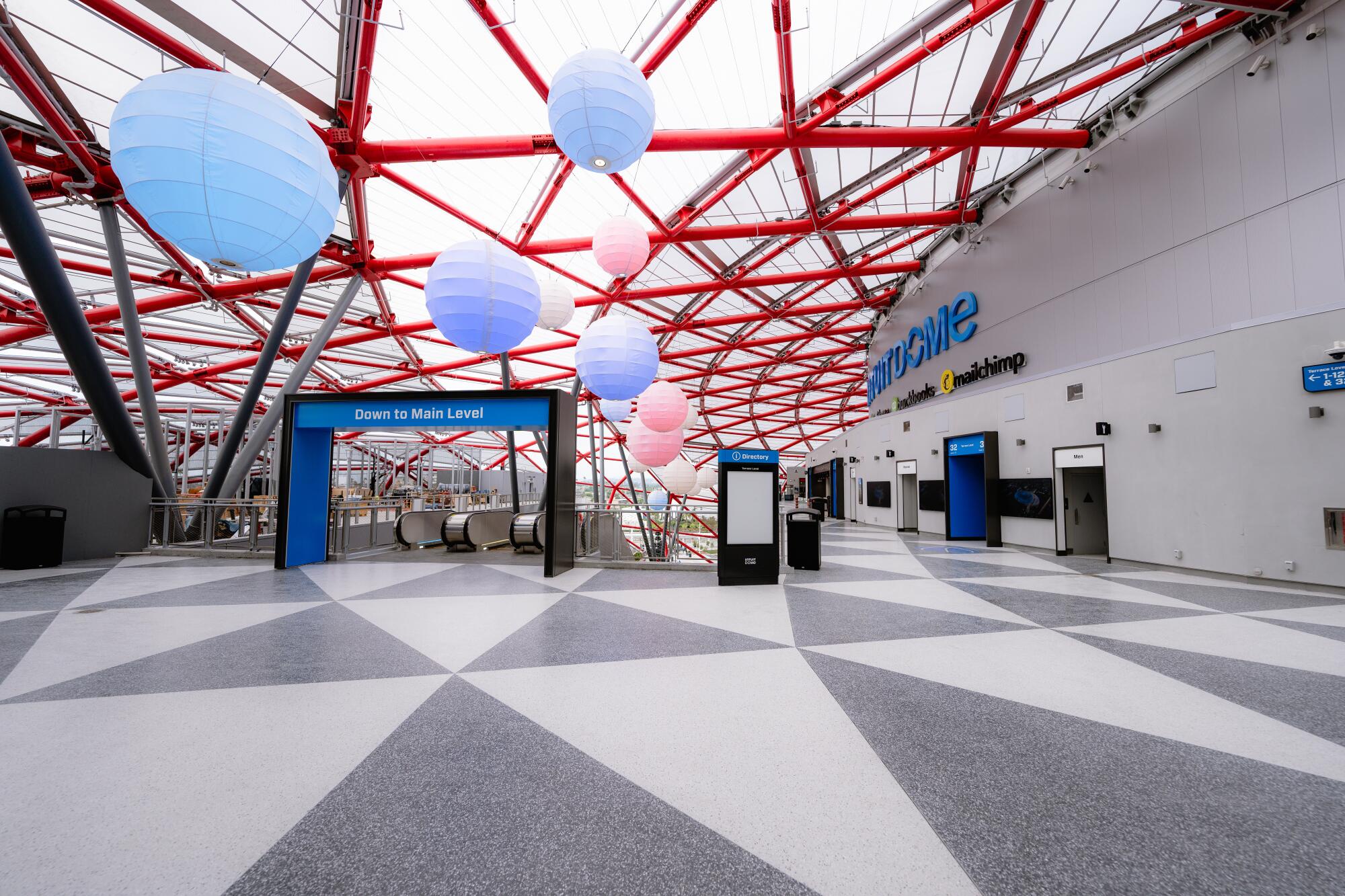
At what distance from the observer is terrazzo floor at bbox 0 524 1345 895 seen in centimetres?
190

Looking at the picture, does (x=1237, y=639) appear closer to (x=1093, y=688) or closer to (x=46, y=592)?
(x=1093, y=688)

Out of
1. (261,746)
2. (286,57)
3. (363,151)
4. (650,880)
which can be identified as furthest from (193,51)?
(650,880)

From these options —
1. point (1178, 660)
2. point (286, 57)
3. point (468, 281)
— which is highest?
point (286, 57)

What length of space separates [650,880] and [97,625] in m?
6.25

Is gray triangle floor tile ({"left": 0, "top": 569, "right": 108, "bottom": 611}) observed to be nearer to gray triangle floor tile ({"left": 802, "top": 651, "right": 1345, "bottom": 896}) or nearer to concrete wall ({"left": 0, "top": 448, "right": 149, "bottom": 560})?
concrete wall ({"left": 0, "top": 448, "right": 149, "bottom": 560})

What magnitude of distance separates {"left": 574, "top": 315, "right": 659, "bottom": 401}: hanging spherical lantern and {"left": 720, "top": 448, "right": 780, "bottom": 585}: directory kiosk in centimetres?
184

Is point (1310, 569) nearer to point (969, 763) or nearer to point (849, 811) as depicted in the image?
point (969, 763)

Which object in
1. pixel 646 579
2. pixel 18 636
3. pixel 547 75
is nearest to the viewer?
pixel 18 636

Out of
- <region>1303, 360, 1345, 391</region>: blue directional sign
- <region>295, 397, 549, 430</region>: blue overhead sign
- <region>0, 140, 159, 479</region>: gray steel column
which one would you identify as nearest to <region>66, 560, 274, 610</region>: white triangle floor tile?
<region>295, 397, 549, 430</region>: blue overhead sign

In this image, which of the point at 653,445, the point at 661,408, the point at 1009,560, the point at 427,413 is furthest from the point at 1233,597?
the point at 427,413

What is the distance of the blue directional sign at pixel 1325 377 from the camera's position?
7191mm

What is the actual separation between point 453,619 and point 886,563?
24.9 feet

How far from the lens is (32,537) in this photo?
29.1ft

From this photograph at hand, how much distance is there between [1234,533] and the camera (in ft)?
27.2
